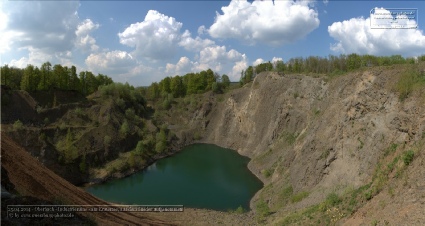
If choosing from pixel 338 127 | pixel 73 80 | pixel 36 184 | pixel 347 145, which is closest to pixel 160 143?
pixel 73 80

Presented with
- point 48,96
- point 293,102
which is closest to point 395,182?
point 293,102

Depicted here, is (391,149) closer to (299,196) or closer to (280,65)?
(299,196)

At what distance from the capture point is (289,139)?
1781 inches

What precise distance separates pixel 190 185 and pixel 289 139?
16.9 m

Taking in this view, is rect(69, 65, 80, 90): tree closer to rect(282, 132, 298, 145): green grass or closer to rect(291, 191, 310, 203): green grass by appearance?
rect(282, 132, 298, 145): green grass

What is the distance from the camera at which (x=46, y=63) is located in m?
66.6

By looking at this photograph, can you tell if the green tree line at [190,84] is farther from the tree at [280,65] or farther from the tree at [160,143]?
the tree at [160,143]

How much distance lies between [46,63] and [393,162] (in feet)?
234

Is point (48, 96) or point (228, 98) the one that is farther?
point (228, 98)

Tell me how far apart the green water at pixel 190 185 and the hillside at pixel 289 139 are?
89.8 inches

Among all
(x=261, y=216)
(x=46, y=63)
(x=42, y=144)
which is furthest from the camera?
(x=46, y=63)

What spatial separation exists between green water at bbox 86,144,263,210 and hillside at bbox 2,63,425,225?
2281 millimetres

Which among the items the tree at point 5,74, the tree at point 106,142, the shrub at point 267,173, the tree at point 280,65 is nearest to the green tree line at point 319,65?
the tree at point 280,65

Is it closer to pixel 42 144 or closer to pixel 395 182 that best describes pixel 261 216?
pixel 395 182
